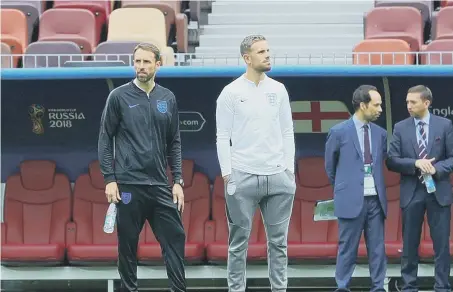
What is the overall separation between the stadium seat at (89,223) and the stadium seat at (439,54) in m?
3.01

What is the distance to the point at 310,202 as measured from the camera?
10.8 m

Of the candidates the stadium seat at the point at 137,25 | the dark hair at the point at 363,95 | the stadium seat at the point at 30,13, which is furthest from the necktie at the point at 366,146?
the stadium seat at the point at 30,13

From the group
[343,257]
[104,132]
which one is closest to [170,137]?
[104,132]

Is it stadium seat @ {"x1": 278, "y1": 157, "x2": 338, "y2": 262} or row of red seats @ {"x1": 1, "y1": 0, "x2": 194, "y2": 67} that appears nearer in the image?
stadium seat @ {"x1": 278, "y1": 157, "x2": 338, "y2": 262}

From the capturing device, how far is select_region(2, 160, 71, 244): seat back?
35.3 feet

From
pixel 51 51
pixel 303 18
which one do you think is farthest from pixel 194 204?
pixel 303 18

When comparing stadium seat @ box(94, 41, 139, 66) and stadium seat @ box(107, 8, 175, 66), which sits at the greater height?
stadium seat @ box(107, 8, 175, 66)

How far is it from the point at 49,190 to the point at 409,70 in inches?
135

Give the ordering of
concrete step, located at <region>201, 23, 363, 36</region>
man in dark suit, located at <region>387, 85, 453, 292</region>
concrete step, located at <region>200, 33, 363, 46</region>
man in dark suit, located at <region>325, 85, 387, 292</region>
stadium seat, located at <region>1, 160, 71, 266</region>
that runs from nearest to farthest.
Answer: man in dark suit, located at <region>325, 85, 387, 292</region> → man in dark suit, located at <region>387, 85, 453, 292</region> → stadium seat, located at <region>1, 160, 71, 266</region> → concrete step, located at <region>200, 33, 363, 46</region> → concrete step, located at <region>201, 23, 363, 36</region>

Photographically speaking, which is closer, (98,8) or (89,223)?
(89,223)

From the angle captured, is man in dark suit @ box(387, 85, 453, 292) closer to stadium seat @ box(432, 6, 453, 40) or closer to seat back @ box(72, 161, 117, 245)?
seat back @ box(72, 161, 117, 245)

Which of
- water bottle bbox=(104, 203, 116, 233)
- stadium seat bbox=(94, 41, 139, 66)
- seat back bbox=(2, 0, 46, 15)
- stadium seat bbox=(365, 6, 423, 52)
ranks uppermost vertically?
seat back bbox=(2, 0, 46, 15)

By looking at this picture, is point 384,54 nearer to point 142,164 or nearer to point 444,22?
point 444,22

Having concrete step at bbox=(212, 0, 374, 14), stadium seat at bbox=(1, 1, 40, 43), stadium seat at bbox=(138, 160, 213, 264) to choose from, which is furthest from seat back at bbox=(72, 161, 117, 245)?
concrete step at bbox=(212, 0, 374, 14)
